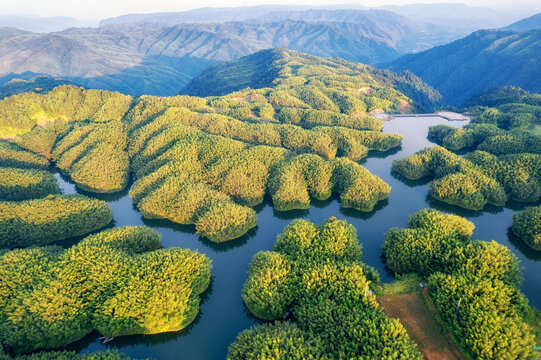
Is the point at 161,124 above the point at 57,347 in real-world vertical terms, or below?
above

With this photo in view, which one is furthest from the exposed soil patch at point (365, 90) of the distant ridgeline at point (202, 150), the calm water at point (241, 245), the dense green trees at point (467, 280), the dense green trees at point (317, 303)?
the dense green trees at point (317, 303)

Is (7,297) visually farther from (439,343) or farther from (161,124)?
(161,124)

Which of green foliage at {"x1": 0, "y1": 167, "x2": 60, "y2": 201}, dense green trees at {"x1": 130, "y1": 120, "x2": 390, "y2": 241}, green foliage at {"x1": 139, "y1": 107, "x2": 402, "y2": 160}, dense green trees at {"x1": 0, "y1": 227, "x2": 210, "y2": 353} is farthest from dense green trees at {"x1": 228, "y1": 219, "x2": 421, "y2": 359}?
green foliage at {"x1": 0, "y1": 167, "x2": 60, "y2": 201}

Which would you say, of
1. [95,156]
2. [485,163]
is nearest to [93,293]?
[95,156]

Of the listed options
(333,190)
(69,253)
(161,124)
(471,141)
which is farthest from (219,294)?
(471,141)

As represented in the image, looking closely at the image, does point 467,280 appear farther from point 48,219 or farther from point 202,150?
point 48,219

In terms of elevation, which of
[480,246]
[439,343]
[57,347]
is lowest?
[57,347]

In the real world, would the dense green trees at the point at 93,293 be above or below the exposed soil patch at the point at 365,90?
below

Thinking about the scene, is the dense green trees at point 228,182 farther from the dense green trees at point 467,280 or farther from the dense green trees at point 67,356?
the dense green trees at point 67,356
